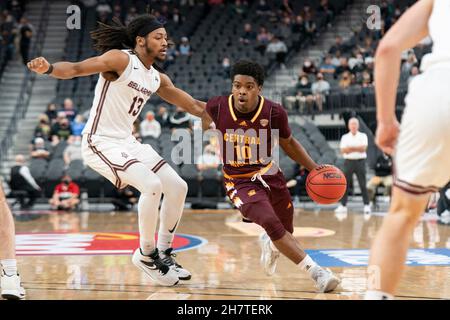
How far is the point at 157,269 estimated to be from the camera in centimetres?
455

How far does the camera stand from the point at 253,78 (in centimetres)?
452

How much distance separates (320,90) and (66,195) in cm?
633

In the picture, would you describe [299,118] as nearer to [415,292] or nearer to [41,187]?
[41,187]

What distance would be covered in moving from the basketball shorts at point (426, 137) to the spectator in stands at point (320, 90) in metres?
12.2

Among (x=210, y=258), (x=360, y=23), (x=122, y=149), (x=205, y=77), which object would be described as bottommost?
(x=210, y=258)

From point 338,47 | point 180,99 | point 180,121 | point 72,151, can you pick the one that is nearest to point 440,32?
point 180,99

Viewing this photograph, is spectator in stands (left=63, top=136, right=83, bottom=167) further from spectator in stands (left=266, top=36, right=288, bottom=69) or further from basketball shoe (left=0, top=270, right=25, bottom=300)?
basketball shoe (left=0, top=270, right=25, bottom=300)

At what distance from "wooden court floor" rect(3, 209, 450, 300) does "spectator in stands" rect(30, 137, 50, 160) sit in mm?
3677

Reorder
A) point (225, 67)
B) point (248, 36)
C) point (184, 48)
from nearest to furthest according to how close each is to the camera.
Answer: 1. point (225, 67)
2. point (184, 48)
3. point (248, 36)

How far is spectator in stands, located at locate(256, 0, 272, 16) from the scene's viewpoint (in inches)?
752

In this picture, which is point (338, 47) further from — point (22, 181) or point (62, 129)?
point (22, 181)

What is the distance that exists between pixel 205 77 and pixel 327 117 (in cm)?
374

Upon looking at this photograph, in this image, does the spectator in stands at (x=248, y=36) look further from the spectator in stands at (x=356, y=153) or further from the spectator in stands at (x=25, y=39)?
the spectator in stands at (x=356, y=153)
